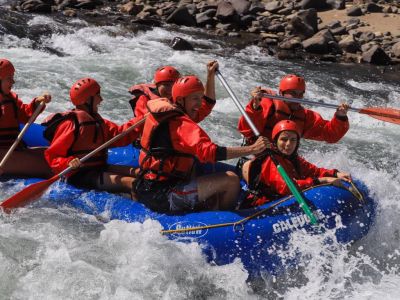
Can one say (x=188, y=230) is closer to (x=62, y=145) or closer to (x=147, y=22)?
(x=62, y=145)

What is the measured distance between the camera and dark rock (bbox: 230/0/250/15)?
15.0 meters

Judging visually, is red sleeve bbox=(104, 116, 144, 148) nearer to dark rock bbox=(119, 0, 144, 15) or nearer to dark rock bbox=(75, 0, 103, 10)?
dark rock bbox=(119, 0, 144, 15)

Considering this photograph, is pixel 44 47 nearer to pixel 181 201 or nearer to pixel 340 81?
pixel 340 81

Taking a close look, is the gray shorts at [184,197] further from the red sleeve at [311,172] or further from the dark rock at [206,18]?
the dark rock at [206,18]

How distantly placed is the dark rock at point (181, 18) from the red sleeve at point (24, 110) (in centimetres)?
936

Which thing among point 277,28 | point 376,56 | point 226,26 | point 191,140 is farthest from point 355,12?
point 191,140

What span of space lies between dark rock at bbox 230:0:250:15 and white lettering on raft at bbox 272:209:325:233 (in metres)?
11.0

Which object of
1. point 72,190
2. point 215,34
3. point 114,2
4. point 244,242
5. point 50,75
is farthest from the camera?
point 114,2

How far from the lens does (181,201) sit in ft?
15.7

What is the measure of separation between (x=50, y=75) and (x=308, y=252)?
22.0ft

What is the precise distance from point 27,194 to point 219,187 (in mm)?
1606

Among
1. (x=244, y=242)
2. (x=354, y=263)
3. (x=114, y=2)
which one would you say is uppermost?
(x=244, y=242)

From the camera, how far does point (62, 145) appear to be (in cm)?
498

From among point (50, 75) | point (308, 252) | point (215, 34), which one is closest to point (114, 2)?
point (215, 34)
